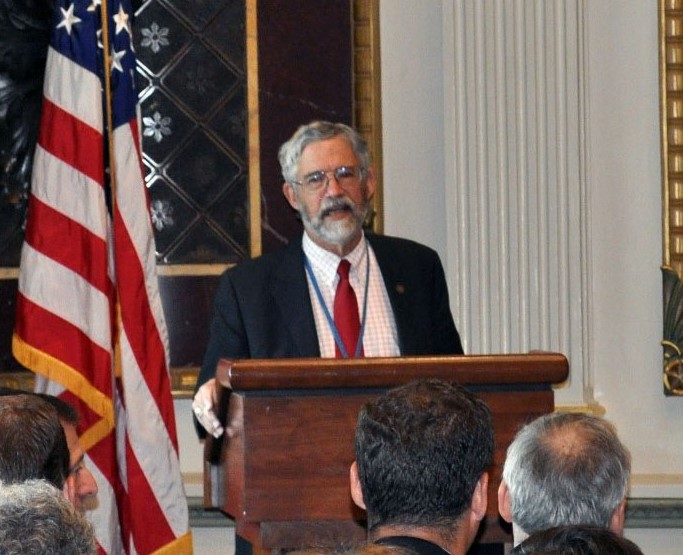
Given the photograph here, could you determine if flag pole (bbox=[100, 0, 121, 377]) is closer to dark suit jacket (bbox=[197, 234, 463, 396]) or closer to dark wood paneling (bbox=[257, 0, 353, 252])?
dark wood paneling (bbox=[257, 0, 353, 252])

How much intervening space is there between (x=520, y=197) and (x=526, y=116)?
325 mm

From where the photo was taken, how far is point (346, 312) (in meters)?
3.89

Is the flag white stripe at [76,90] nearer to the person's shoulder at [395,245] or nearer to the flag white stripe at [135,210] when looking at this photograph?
the flag white stripe at [135,210]

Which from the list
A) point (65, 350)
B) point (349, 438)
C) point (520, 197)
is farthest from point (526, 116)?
A: point (349, 438)

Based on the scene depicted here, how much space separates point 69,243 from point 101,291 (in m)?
0.20

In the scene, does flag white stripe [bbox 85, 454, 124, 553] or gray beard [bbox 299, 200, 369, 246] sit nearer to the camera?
gray beard [bbox 299, 200, 369, 246]

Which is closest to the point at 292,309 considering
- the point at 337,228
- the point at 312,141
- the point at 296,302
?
the point at 296,302

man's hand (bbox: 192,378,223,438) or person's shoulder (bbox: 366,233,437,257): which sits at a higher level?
→ person's shoulder (bbox: 366,233,437,257)

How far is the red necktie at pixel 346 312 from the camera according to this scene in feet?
12.6

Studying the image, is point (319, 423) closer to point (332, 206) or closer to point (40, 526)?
point (332, 206)

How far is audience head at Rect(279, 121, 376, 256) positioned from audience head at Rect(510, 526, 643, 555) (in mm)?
2264

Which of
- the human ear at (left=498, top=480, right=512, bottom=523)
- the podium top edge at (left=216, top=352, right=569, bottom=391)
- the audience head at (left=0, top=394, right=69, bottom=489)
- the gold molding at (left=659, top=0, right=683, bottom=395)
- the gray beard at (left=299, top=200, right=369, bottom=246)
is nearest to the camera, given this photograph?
the audience head at (left=0, top=394, right=69, bottom=489)

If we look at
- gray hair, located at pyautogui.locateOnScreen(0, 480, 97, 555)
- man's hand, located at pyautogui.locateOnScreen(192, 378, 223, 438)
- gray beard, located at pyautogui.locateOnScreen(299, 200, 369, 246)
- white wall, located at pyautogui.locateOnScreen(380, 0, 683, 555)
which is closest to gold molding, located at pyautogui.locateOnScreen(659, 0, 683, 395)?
white wall, located at pyautogui.locateOnScreen(380, 0, 683, 555)

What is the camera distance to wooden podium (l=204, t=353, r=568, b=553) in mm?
2992
